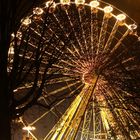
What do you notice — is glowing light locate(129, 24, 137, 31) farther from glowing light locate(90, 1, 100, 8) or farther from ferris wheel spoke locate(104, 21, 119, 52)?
glowing light locate(90, 1, 100, 8)

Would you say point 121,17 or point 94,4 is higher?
point 94,4

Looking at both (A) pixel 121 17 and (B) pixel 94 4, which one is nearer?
(A) pixel 121 17

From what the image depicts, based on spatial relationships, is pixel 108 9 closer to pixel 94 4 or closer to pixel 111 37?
pixel 94 4

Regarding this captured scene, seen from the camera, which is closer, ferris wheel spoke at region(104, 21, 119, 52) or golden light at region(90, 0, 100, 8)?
ferris wheel spoke at region(104, 21, 119, 52)

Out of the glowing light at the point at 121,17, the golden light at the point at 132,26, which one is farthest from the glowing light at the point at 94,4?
the golden light at the point at 132,26

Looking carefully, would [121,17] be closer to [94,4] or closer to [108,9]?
[108,9]

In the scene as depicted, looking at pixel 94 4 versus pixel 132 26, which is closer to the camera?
pixel 132 26

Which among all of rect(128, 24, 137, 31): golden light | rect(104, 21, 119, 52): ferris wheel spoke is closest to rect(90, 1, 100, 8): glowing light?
rect(104, 21, 119, 52): ferris wheel spoke

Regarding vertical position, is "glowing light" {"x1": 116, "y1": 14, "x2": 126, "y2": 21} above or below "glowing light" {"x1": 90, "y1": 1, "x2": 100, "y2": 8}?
below

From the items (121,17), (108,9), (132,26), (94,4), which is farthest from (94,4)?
(132,26)

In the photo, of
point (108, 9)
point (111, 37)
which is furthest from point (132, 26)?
point (108, 9)

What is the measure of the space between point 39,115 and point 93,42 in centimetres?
326

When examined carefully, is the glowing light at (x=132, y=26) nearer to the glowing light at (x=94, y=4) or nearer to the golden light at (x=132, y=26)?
the golden light at (x=132, y=26)

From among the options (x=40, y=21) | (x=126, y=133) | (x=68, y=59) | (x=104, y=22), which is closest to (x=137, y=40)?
(x=104, y=22)
